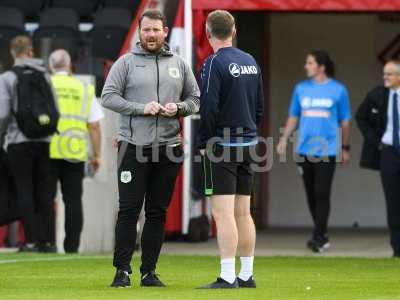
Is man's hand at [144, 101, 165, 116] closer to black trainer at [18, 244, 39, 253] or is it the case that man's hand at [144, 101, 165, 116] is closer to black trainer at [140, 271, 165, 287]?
black trainer at [140, 271, 165, 287]

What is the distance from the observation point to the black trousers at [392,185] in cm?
1323

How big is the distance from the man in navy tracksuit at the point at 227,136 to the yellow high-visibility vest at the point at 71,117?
4178 millimetres

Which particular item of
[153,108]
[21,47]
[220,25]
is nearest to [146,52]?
[153,108]

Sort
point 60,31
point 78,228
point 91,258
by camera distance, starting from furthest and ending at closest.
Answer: point 60,31, point 78,228, point 91,258

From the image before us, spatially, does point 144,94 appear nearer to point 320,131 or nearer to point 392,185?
point 392,185

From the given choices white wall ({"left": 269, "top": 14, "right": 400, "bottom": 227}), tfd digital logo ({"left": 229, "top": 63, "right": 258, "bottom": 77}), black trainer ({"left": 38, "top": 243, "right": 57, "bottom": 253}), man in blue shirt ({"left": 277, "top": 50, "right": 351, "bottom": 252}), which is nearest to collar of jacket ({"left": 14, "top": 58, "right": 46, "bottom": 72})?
black trainer ({"left": 38, "top": 243, "right": 57, "bottom": 253})

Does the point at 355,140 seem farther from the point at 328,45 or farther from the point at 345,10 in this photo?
the point at 345,10

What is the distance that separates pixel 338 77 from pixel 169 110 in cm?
848

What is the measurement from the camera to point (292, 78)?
1797 centimetres

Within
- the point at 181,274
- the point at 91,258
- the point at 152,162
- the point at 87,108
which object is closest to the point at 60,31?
the point at 87,108

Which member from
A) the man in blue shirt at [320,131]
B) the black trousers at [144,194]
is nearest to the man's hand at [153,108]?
the black trousers at [144,194]

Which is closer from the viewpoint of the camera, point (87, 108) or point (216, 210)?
point (216, 210)

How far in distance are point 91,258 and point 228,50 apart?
360 cm

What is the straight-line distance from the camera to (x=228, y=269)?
9609 millimetres
